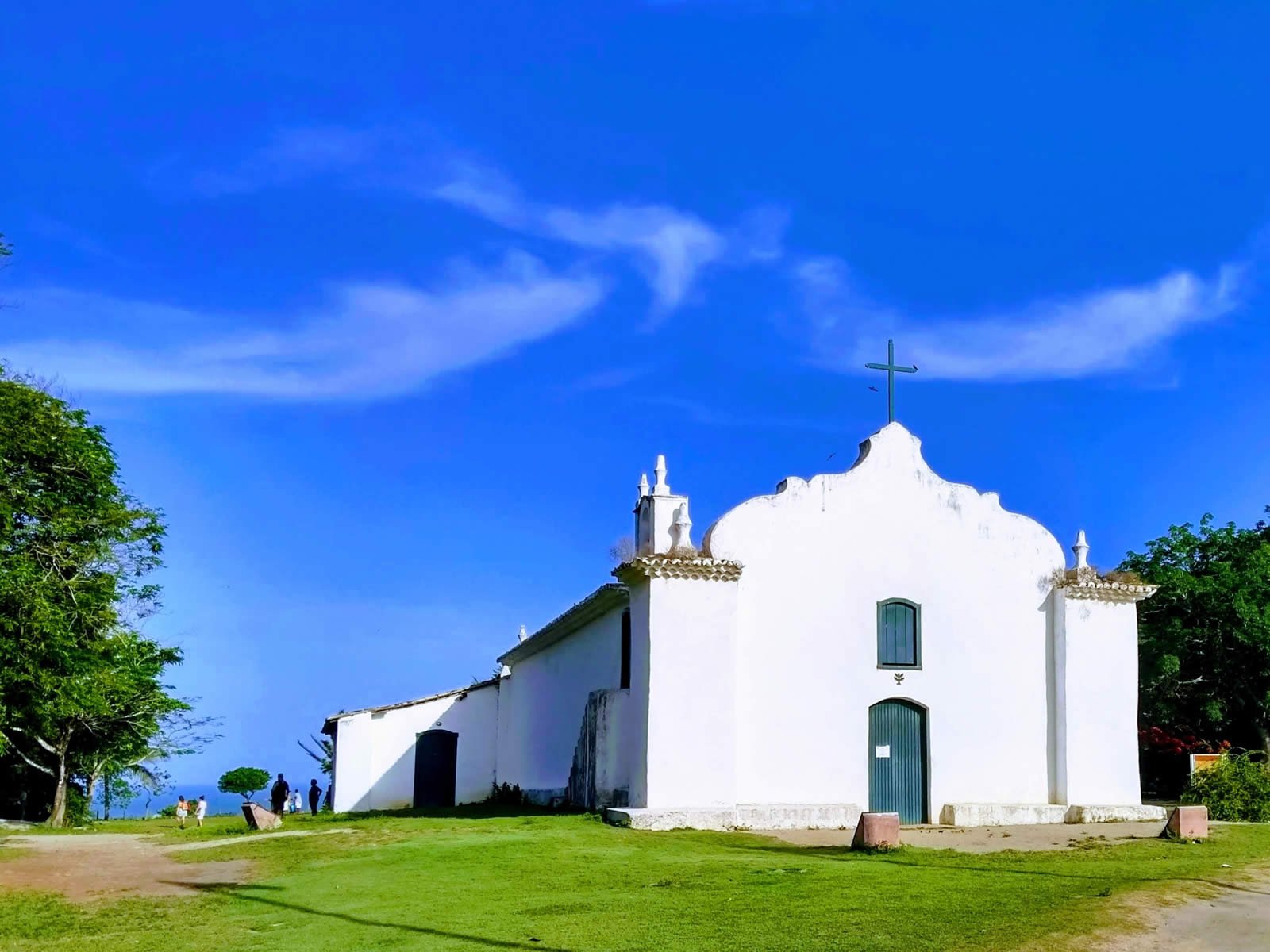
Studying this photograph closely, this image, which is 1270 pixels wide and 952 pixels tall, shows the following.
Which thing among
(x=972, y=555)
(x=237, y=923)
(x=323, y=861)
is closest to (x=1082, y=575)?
(x=972, y=555)

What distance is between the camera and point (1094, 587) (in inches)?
931

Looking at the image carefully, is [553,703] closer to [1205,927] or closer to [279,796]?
[279,796]

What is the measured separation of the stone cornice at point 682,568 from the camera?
21188 millimetres

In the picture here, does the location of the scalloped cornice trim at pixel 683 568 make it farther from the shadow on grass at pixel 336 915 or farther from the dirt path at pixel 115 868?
the shadow on grass at pixel 336 915

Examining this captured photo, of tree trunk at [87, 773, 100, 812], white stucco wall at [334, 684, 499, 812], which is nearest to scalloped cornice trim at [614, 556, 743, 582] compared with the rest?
white stucco wall at [334, 684, 499, 812]

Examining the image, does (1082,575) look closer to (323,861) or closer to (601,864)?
(601,864)

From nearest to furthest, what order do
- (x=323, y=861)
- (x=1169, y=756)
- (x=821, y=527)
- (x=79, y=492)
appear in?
(x=323, y=861)
(x=821, y=527)
(x=79, y=492)
(x=1169, y=756)

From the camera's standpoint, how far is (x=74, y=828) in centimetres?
2891

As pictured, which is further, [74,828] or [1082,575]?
[74,828]

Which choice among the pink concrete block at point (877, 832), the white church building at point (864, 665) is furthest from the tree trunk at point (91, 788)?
the pink concrete block at point (877, 832)

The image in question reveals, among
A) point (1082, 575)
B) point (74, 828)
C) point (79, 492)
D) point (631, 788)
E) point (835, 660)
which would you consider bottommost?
point (74, 828)

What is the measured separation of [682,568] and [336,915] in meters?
9.74

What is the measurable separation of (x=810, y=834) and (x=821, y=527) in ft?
18.5

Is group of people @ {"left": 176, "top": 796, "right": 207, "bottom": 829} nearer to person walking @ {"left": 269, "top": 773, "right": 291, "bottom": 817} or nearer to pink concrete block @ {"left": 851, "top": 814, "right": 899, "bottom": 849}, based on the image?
person walking @ {"left": 269, "top": 773, "right": 291, "bottom": 817}
